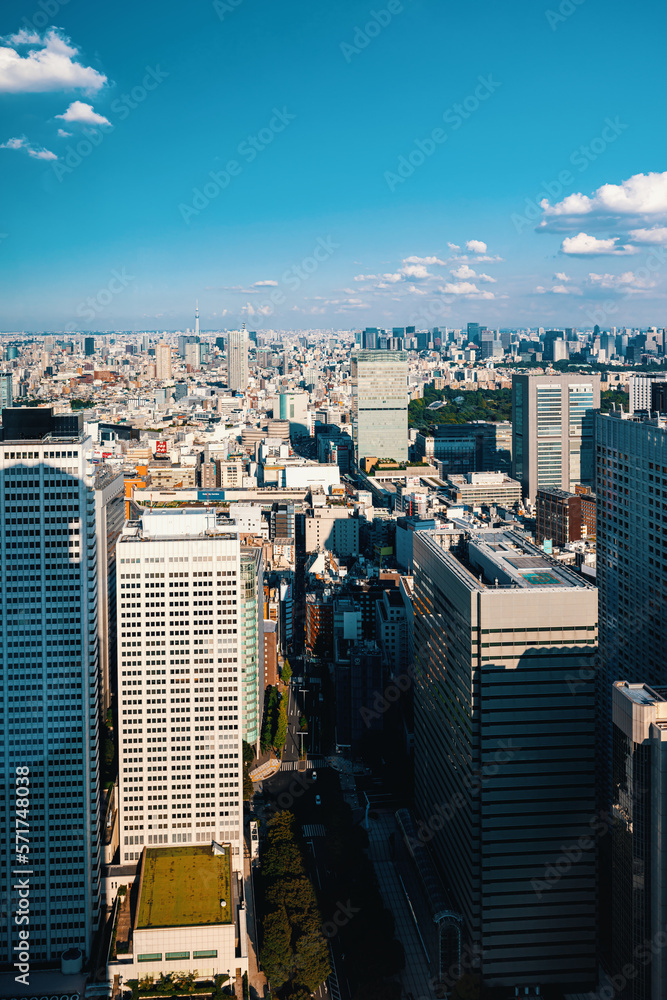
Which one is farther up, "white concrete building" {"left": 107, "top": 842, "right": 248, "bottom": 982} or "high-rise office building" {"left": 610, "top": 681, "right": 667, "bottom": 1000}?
"high-rise office building" {"left": 610, "top": 681, "right": 667, "bottom": 1000}

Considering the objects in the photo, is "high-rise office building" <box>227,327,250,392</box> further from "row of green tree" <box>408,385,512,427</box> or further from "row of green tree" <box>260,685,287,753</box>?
"row of green tree" <box>260,685,287,753</box>

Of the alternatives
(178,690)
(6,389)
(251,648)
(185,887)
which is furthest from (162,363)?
(185,887)

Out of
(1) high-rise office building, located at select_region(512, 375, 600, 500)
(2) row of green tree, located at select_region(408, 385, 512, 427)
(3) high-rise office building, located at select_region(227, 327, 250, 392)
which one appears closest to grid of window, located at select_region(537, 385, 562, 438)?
(1) high-rise office building, located at select_region(512, 375, 600, 500)

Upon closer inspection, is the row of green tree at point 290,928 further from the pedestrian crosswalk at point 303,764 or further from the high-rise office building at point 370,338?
the high-rise office building at point 370,338

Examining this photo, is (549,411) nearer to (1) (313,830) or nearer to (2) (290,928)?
(1) (313,830)

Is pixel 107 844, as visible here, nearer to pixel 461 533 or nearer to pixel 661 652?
pixel 461 533

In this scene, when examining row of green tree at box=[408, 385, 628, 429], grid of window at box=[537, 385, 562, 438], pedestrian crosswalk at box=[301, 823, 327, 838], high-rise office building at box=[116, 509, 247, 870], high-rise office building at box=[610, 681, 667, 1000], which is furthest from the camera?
row of green tree at box=[408, 385, 628, 429]

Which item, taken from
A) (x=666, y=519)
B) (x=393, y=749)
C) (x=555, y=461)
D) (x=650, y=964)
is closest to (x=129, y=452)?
(x=555, y=461)
